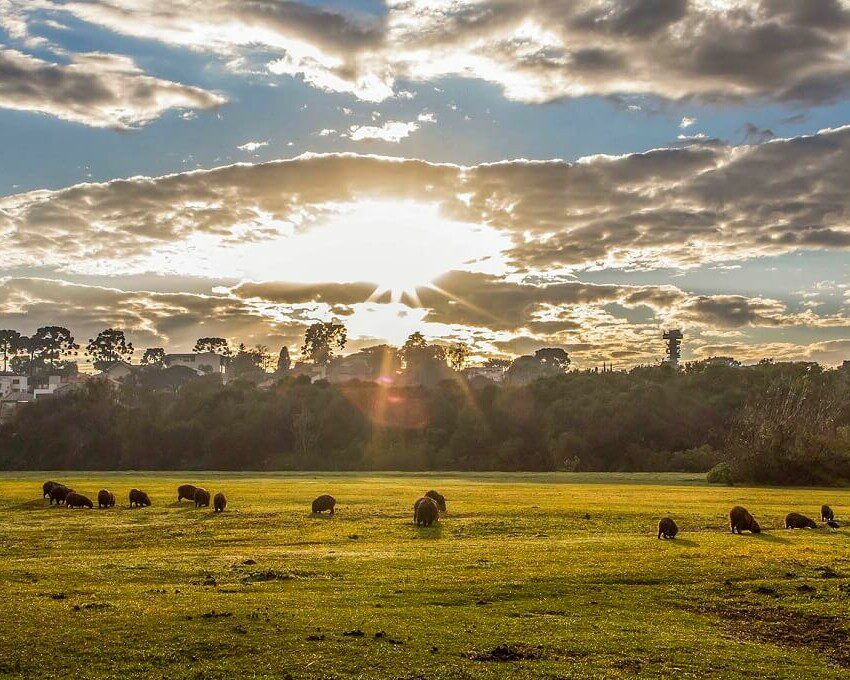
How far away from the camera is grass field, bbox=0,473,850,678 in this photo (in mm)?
15016

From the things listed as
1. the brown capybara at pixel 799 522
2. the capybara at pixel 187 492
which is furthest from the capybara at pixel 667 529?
the capybara at pixel 187 492

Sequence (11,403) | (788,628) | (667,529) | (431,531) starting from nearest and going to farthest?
(788,628)
(667,529)
(431,531)
(11,403)

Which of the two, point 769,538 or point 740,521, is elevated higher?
point 740,521

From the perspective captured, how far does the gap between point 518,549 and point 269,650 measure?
13.9m

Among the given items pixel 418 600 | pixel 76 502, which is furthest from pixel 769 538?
pixel 76 502

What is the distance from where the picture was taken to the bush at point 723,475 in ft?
259

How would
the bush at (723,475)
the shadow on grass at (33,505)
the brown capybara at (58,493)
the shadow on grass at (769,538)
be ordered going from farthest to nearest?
the bush at (723,475) < the brown capybara at (58,493) < the shadow on grass at (33,505) < the shadow on grass at (769,538)

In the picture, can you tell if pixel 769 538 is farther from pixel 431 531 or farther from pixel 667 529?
pixel 431 531

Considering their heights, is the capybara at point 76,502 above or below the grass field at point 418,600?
below

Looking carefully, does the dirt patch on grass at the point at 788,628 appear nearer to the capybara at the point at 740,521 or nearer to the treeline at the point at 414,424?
the capybara at the point at 740,521

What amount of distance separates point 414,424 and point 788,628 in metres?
119

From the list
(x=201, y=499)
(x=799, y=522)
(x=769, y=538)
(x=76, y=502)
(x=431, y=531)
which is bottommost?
(x=76, y=502)

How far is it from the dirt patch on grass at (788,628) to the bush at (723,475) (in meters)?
62.5

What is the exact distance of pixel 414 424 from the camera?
5359 inches
